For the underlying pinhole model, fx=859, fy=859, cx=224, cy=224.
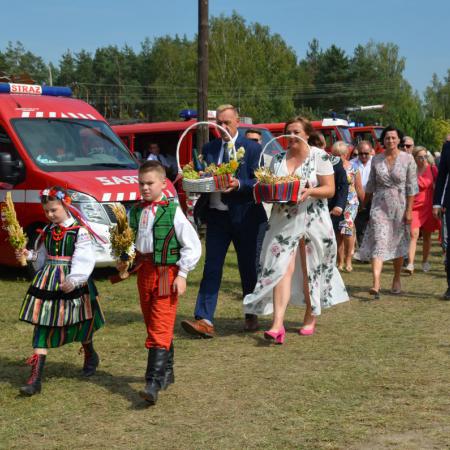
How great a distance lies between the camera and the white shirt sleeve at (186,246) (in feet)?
18.5

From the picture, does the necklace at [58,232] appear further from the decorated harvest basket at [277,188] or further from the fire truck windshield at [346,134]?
the fire truck windshield at [346,134]

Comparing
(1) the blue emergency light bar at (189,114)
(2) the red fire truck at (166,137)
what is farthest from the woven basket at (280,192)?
(1) the blue emergency light bar at (189,114)

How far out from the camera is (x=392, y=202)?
1001 centimetres

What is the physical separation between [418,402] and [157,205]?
213cm

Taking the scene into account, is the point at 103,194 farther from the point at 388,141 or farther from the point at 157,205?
the point at 157,205

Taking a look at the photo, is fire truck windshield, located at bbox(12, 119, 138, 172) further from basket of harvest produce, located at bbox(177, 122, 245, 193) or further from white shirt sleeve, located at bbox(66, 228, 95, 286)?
white shirt sleeve, located at bbox(66, 228, 95, 286)

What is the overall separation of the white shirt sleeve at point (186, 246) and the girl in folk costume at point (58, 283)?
73 cm

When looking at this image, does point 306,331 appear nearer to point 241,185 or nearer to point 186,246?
point 241,185

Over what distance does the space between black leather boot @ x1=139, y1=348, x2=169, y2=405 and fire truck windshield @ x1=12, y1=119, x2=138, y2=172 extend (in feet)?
18.6

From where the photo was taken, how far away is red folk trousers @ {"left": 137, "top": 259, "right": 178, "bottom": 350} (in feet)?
18.5

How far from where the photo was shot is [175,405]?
5.61 metres

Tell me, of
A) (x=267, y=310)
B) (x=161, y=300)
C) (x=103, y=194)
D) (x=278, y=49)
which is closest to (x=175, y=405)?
(x=161, y=300)

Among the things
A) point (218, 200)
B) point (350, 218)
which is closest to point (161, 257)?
point (218, 200)

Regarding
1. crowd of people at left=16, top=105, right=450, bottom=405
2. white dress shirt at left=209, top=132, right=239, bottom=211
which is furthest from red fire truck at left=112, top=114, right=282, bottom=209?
white dress shirt at left=209, top=132, right=239, bottom=211
